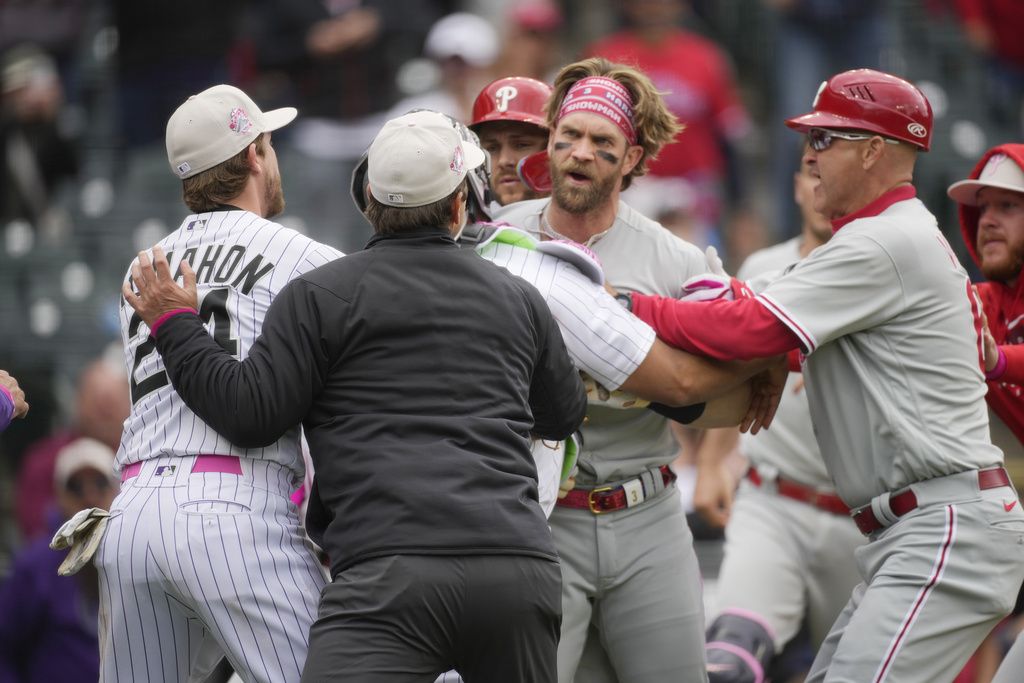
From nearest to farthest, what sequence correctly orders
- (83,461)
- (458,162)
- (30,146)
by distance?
(458,162) → (83,461) → (30,146)

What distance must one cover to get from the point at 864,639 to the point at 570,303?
1241 mm

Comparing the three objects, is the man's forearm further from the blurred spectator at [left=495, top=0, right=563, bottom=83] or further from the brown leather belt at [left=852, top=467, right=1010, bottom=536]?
the blurred spectator at [left=495, top=0, right=563, bottom=83]

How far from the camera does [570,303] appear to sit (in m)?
4.45

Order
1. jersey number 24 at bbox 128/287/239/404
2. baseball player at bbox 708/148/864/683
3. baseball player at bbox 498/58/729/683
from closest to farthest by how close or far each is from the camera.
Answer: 1. jersey number 24 at bbox 128/287/239/404
2. baseball player at bbox 498/58/729/683
3. baseball player at bbox 708/148/864/683

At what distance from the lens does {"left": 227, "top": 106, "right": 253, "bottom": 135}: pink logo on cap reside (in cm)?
424

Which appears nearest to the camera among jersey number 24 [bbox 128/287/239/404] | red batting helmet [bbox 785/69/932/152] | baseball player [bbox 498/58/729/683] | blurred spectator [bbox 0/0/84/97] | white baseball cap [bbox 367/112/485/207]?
white baseball cap [bbox 367/112/485/207]

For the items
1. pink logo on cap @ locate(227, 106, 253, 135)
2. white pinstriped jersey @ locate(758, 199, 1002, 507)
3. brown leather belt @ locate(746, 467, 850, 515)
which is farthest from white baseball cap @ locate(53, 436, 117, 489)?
white pinstriped jersey @ locate(758, 199, 1002, 507)

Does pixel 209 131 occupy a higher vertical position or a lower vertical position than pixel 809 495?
higher

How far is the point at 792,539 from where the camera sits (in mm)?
6359

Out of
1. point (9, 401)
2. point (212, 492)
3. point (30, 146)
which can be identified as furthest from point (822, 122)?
point (30, 146)

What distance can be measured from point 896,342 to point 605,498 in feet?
3.27

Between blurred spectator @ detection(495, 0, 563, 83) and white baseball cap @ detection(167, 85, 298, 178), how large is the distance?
18.2ft

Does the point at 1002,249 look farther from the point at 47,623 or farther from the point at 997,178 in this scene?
the point at 47,623

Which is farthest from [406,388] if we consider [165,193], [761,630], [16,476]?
[165,193]
